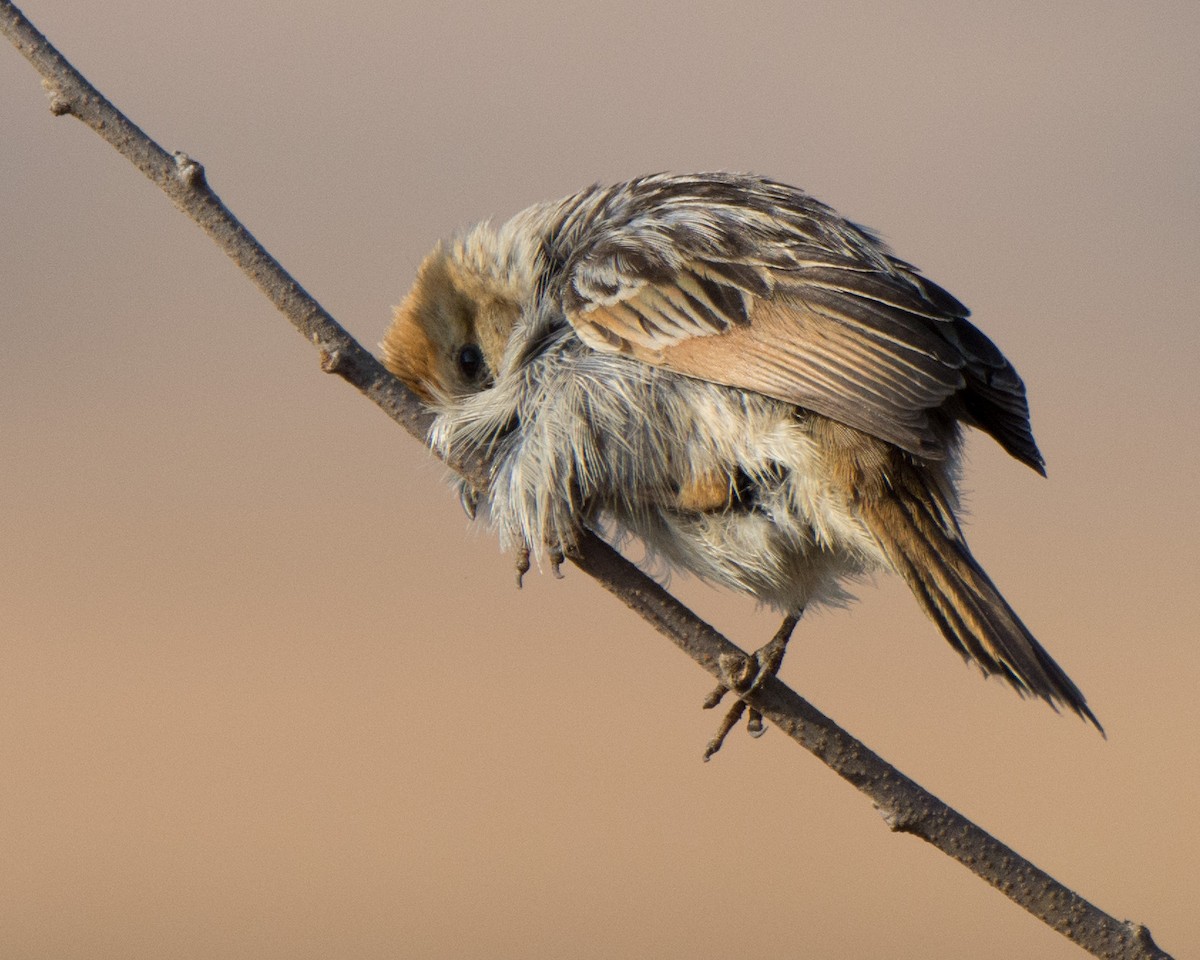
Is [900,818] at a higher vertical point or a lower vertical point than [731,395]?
lower

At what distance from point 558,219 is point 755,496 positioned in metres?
1.10

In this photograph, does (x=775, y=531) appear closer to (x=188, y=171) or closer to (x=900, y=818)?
(x=900, y=818)

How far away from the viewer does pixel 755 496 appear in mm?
3574

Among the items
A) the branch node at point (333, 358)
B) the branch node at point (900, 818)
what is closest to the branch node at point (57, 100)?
the branch node at point (333, 358)

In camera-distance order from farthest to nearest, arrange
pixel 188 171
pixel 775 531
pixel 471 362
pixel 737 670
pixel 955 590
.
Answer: pixel 471 362 < pixel 775 531 < pixel 737 670 < pixel 955 590 < pixel 188 171

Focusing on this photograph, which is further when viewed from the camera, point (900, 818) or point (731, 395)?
point (731, 395)

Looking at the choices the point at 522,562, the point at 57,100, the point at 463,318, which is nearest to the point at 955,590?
the point at 522,562

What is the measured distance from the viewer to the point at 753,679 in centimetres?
347

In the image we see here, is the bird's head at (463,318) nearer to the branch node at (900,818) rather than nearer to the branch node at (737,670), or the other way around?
the branch node at (737,670)

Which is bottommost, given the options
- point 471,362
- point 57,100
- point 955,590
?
point 57,100

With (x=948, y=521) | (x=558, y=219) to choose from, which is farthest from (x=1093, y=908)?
(x=558, y=219)

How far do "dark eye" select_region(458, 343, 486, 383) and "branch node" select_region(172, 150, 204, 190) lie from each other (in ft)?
4.05

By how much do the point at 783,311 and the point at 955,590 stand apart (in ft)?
2.61

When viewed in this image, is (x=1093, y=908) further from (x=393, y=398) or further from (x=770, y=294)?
(x=393, y=398)
